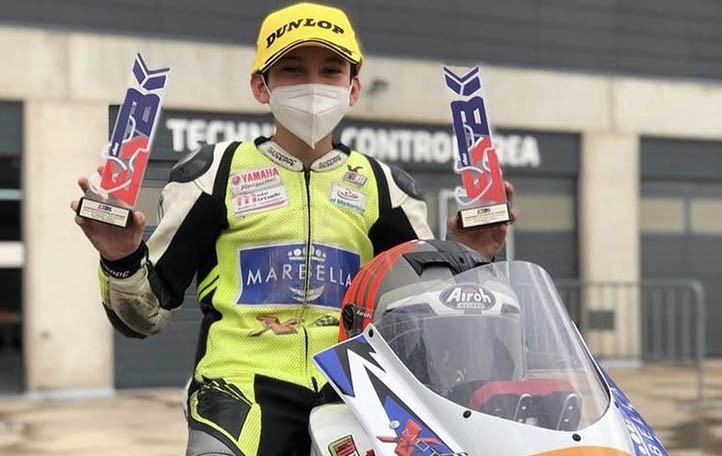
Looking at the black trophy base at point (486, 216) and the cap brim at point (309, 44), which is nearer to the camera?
the cap brim at point (309, 44)

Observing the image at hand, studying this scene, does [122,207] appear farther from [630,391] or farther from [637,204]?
[637,204]

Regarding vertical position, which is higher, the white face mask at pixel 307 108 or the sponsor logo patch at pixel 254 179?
the white face mask at pixel 307 108

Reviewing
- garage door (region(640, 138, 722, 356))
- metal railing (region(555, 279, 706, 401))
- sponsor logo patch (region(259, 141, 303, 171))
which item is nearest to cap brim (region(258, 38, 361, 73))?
sponsor logo patch (region(259, 141, 303, 171))

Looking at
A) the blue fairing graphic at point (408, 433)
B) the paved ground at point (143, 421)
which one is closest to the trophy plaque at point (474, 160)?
the blue fairing graphic at point (408, 433)

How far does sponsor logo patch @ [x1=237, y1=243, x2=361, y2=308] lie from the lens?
252cm

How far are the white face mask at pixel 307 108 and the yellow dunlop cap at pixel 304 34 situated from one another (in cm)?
10

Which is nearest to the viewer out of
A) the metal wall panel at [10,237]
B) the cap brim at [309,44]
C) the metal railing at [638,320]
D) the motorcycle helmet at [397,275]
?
the motorcycle helmet at [397,275]

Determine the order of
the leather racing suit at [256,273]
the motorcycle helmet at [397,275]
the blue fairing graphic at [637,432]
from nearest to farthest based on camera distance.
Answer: the blue fairing graphic at [637,432] → the motorcycle helmet at [397,275] → the leather racing suit at [256,273]

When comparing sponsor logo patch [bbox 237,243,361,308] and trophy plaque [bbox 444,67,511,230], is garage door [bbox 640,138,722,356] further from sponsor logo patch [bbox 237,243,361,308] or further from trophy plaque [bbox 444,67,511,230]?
sponsor logo patch [bbox 237,243,361,308]

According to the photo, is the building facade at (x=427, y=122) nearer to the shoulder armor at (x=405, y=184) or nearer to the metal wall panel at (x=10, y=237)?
the metal wall panel at (x=10, y=237)

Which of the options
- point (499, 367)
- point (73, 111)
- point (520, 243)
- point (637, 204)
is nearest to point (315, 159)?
A: point (499, 367)

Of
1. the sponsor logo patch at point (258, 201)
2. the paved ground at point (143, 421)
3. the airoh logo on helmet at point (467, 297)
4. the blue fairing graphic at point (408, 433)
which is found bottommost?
the paved ground at point (143, 421)

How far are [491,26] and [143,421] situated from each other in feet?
24.3

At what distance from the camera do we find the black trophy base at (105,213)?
2.17 metres
